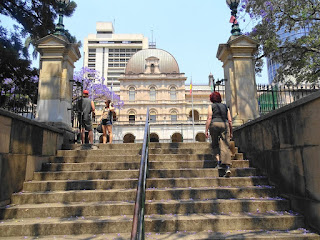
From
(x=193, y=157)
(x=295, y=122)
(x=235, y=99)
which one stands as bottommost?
(x=193, y=157)

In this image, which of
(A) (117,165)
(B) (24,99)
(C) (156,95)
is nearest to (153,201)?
(A) (117,165)

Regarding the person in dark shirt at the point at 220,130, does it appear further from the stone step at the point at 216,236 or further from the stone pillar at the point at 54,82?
the stone pillar at the point at 54,82

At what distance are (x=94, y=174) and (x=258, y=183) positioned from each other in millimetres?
3205

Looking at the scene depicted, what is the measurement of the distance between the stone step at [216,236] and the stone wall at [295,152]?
0.35m

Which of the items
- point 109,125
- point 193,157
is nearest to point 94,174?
point 193,157

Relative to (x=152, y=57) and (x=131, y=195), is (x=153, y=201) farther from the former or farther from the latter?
(x=152, y=57)

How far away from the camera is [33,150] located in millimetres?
4863

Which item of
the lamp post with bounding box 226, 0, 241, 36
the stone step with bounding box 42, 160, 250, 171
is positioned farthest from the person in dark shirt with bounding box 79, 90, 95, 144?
the lamp post with bounding box 226, 0, 241, 36

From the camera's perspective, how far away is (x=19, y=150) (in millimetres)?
4383

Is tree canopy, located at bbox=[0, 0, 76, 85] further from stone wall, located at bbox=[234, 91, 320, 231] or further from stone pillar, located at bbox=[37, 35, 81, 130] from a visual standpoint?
stone wall, located at bbox=[234, 91, 320, 231]

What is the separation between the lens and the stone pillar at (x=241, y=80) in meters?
6.83

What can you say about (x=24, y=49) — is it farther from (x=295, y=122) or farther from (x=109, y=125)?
(x=295, y=122)

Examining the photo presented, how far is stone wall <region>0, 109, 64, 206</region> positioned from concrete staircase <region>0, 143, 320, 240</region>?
20 centimetres

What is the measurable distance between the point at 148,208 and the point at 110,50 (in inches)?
3936
